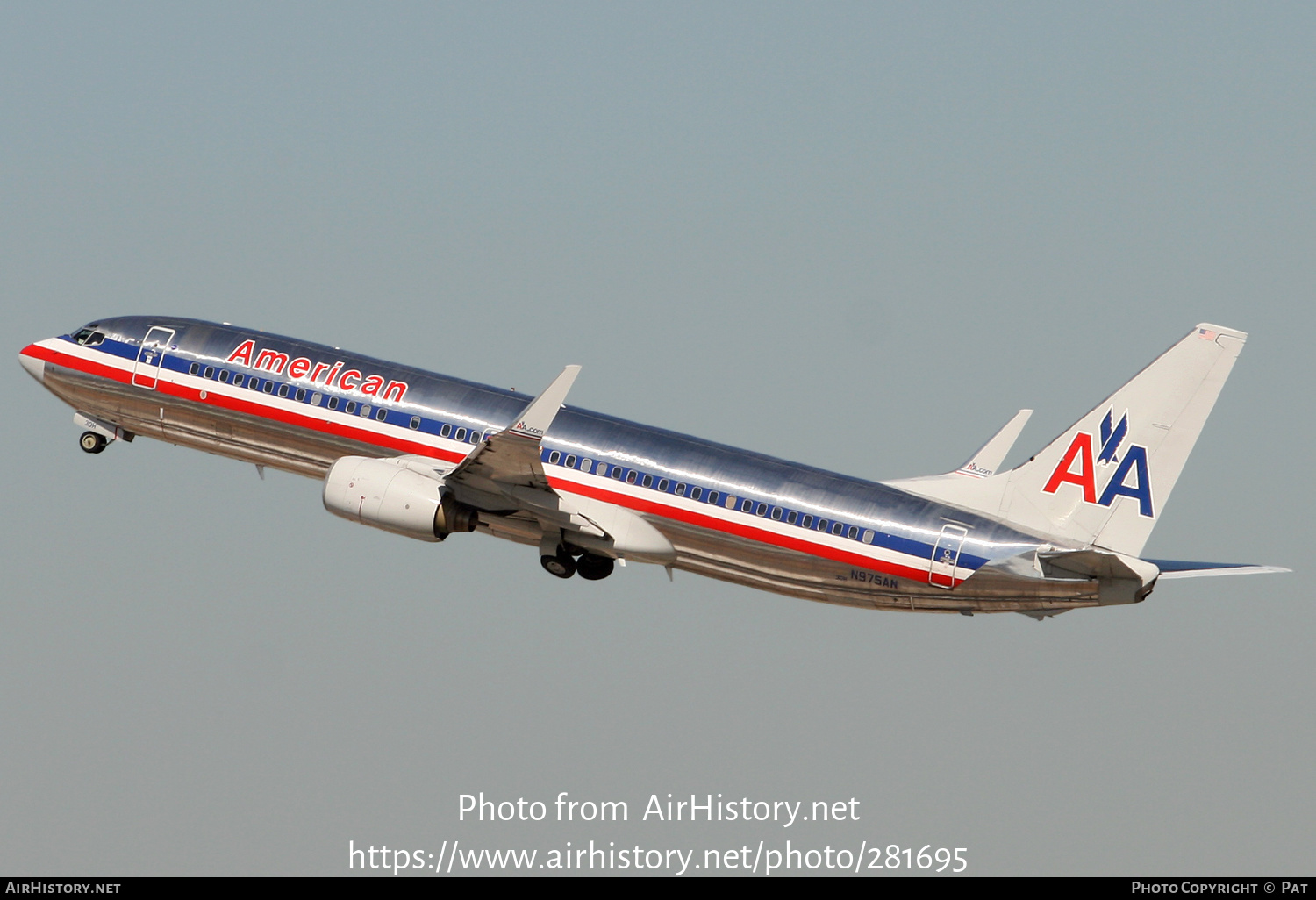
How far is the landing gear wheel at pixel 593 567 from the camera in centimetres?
5803

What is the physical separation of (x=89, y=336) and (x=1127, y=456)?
3313 centimetres

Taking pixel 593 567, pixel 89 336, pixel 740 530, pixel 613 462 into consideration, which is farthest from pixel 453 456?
pixel 89 336

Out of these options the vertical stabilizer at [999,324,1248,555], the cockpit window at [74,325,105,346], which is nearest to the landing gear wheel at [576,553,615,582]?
the vertical stabilizer at [999,324,1248,555]

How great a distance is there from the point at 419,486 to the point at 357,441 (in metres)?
4.50

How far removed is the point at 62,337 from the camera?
63.4 m

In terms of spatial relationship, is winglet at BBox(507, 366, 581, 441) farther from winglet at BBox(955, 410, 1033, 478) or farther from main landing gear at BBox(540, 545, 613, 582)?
winglet at BBox(955, 410, 1033, 478)

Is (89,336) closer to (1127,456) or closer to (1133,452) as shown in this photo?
(1127,456)

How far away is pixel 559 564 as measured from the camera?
58.0m

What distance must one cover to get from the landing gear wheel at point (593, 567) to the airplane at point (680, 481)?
51 millimetres

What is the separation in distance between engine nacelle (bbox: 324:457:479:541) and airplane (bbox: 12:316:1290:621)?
5 centimetres

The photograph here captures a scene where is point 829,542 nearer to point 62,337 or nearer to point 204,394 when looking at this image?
point 204,394

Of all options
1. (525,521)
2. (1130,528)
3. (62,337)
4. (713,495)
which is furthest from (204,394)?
(1130,528)

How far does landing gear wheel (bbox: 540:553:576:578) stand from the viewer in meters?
57.8

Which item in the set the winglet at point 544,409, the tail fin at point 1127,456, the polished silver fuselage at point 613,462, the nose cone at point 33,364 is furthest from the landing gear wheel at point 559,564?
the nose cone at point 33,364
